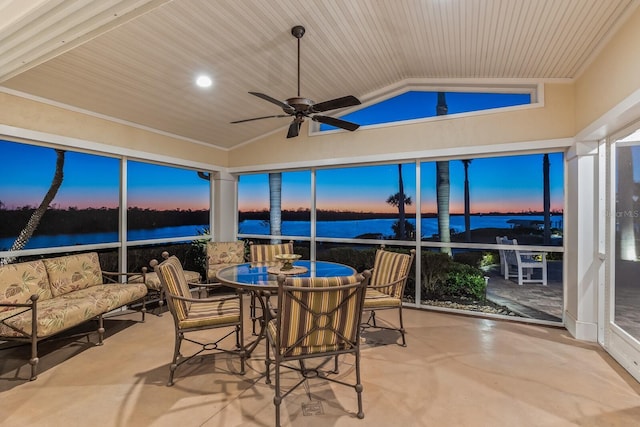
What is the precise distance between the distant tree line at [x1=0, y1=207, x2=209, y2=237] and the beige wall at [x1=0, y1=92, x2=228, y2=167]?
889mm

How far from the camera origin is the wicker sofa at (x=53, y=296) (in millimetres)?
2682

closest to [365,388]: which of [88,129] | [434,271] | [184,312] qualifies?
[184,312]

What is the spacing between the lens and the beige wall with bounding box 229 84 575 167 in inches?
147

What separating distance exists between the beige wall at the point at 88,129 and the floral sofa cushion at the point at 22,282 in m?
1.42

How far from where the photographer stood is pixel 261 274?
3.05 meters

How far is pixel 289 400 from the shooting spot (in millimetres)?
2355

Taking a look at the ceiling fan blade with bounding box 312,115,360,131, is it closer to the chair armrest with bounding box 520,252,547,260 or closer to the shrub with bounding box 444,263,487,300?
the shrub with bounding box 444,263,487,300

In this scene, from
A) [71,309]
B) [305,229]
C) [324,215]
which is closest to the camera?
[71,309]

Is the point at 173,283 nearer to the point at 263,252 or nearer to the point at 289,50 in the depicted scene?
the point at 263,252

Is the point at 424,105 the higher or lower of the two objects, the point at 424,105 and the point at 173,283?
the higher

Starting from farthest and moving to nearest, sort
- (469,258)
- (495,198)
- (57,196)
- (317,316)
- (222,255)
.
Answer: (222,255) → (469,258) → (495,198) → (57,196) → (317,316)

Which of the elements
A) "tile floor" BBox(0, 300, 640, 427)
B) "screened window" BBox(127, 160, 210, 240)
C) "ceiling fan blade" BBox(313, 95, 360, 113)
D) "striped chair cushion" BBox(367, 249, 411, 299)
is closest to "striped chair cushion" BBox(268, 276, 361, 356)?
"tile floor" BBox(0, 300, 640, 427)

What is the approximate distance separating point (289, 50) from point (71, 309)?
3.25m

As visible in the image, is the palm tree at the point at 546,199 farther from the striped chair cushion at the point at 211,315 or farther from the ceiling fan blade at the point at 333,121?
the striped chair cushion at the point at 211,315
